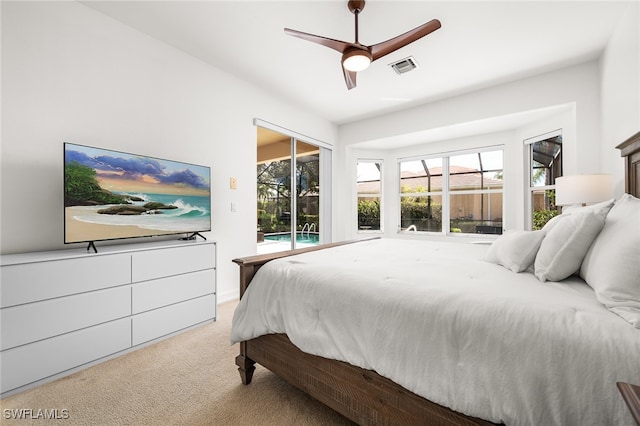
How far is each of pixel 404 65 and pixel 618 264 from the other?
2773mm

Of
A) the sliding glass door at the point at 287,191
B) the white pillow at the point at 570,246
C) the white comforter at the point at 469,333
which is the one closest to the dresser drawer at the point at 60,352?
the white comforter at the point at 469,333

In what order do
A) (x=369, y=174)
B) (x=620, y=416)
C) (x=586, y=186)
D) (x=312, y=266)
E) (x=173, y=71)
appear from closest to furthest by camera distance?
1. (x=620, y=416)
2. (x=312, y=266)
3. (x=586, y=186)
4. (x=173, y=71)
5. (x=369, y=174)

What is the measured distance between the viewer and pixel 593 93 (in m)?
2.97

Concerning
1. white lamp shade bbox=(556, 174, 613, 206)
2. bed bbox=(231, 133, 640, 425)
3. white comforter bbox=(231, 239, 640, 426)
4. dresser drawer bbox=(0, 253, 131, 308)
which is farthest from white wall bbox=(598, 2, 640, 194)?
dresser drawer bbox=(0, 253, 131, 308)

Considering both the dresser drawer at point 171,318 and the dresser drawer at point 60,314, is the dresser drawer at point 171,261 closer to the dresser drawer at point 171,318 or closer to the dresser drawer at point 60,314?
the dresser drawer at point 60,314

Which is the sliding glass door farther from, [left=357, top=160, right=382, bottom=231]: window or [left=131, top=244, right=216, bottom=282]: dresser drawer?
[left=131, top=244, right=216, bottom=282]: dresser drawer

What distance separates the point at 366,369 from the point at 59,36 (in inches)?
123

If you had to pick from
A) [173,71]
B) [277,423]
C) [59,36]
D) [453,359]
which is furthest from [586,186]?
[59,36]

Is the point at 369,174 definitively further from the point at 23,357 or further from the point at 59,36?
the point at 23,357

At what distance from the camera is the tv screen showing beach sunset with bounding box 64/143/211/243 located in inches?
76.9

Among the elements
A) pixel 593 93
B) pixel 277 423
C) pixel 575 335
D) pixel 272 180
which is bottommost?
pixel 277 423

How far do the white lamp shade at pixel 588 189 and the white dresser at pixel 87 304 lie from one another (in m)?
3.48

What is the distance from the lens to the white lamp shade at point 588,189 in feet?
7.72

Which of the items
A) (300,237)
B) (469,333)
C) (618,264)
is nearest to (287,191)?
(300,237)
